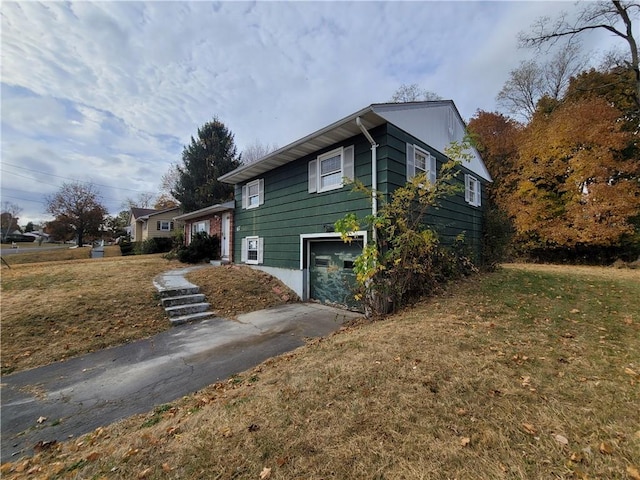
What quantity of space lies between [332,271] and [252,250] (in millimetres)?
4765

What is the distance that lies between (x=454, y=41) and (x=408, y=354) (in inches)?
349

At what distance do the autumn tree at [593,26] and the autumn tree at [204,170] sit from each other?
21471 millimetres

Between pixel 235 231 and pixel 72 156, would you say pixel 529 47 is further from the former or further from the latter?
pixel 72 156

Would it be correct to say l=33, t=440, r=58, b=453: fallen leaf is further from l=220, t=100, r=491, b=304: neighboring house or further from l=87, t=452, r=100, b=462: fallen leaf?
l=220, t=100, r=491, b=304: neighboring house

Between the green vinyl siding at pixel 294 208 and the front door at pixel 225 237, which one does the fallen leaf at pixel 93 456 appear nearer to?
the green vinyl siding at pixel 294 208

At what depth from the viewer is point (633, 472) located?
1.64m

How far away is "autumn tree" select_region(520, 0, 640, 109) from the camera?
12.5 m

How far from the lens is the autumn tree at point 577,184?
12.6 meters

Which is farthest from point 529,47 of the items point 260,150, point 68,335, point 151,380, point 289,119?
point 260,150

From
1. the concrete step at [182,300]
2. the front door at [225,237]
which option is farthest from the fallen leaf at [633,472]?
the front door at [225,237]

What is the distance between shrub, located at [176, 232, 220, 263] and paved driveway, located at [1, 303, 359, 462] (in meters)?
7.67

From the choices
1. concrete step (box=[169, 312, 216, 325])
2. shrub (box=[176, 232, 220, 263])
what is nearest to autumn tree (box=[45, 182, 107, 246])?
shrub (box=[176, 232, 220, 263])

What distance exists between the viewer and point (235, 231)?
12359 mm

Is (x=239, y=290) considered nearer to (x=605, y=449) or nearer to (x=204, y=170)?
(x=605, y=449)
